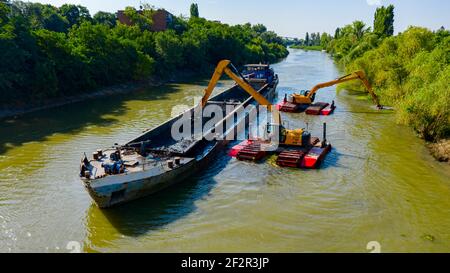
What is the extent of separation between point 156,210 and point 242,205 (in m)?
3.64

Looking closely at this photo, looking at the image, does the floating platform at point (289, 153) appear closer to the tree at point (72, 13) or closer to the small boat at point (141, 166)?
the small boat at point (141, 166)

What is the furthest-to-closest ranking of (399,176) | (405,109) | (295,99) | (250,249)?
(295,99)
(405,109)
(399,176)
(250,249)

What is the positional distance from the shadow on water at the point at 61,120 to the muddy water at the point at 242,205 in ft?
1.06

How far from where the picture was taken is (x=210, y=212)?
15.8 m

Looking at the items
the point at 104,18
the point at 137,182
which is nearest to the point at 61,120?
the point at 137,182

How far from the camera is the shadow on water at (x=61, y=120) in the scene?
25891mm

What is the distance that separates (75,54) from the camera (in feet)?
128

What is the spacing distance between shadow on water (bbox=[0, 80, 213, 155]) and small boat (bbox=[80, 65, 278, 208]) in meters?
9.03

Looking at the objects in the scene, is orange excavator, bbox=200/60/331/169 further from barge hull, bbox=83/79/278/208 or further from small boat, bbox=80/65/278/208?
barge hull, bbox=83/79/278/208

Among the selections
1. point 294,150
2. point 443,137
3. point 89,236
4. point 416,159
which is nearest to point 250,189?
point 294,150

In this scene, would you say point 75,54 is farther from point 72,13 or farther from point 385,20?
point 385,20

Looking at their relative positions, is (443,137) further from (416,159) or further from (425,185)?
(425,185)

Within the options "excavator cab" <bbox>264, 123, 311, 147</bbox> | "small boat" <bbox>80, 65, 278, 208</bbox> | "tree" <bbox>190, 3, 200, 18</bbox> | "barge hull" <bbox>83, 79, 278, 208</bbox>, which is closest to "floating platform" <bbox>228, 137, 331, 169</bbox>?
"excavator cab" <bbox>264, 123, 311, 147</bbox>

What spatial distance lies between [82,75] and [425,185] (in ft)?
109
